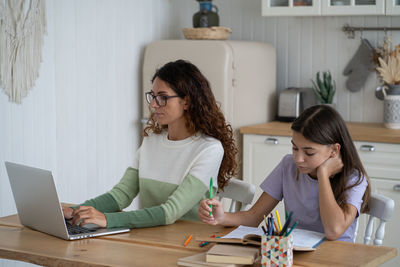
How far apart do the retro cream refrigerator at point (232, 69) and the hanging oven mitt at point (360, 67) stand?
1.59 feet

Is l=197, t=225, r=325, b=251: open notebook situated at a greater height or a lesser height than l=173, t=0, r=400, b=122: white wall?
lesser

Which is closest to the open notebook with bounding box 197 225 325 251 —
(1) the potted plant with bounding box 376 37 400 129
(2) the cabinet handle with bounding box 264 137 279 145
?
(2) the cabinet handle with bounding box 264 137 279 145

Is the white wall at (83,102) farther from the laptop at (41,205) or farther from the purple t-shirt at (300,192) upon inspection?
the purple t-shirt at (300,192)

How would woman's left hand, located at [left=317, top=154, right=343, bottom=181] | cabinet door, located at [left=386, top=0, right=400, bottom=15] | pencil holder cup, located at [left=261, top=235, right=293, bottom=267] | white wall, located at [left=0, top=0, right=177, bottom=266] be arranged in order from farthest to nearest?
cabinet door, located at [left=386, top=0, right=400, bottom=15], white wall, located at [left=0, top=0, right=177, bottom=266], woman's left hand, located at [left=317, top=154, right=343, bottom=181], pencil holder cup, located at [left=261, top=235, right=293, bottom=267]

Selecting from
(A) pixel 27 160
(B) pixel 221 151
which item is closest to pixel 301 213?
(B) pixel 221 151

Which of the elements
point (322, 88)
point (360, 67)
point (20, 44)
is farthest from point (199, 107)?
point (360, 67)

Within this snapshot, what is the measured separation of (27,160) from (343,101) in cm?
201

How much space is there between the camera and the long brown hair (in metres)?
1.94

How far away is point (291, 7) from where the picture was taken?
368cm

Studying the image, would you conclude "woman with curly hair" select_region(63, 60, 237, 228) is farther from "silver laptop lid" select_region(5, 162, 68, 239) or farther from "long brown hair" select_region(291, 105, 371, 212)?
"long brown hair" select_region(291, 105, 371, 212)

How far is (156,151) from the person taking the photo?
90.8 inches

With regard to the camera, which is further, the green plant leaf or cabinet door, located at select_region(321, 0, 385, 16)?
the green plant leaf

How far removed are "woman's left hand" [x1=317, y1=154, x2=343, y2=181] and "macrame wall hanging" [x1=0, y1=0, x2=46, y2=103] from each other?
162 centimetres

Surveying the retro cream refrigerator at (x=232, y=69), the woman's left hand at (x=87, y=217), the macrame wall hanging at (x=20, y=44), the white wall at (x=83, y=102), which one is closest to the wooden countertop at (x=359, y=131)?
the retro cream refrigerator at (x=232, y=69)
